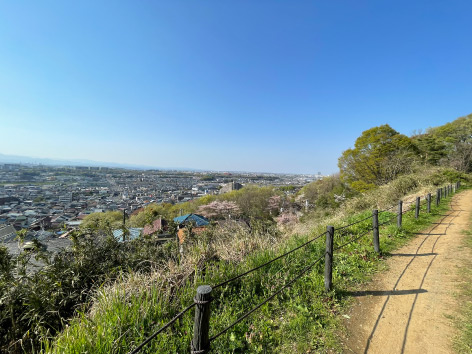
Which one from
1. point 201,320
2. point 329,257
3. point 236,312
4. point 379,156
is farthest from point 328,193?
point 201,320

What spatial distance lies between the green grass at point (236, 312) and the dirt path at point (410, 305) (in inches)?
10.7

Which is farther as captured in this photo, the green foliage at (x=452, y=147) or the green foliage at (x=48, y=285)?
the green foliage at (x=452, y=147)

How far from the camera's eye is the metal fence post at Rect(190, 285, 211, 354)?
1.57 metres

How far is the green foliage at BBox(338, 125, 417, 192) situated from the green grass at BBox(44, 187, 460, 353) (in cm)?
1923

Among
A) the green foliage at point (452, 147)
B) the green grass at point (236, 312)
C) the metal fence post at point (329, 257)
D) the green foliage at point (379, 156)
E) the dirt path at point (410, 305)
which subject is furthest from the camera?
the green foliage at point (452, 147)

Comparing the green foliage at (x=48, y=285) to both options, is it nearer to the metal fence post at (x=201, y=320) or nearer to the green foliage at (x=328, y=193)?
the metal fence post at (x=201, y=320)

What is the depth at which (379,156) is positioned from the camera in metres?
20.7

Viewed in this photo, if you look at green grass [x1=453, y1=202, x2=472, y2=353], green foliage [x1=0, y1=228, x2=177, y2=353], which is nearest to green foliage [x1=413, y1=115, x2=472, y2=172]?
green grass [x1=453, y1=202, x2=472, y2=353]

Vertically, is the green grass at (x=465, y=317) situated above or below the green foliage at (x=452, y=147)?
below

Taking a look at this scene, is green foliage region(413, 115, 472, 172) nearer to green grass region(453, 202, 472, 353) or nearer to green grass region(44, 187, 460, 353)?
green grass region(453, 202, 472, 353)

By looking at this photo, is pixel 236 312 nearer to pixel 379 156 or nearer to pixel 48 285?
pixel 48 285

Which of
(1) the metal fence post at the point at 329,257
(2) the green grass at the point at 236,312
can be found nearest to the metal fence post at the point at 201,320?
(2) the green grass at the point at 236,312

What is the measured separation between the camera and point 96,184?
1171 inches

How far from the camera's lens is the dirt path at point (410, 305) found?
2416mm
